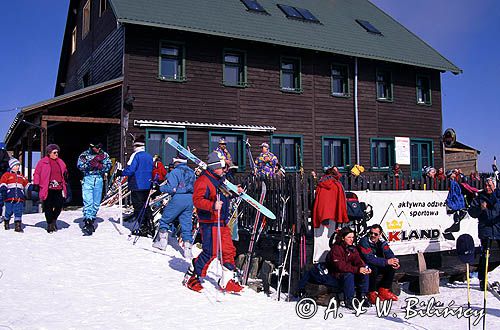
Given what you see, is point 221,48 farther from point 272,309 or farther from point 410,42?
point 272,309

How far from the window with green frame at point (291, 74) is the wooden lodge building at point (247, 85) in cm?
4

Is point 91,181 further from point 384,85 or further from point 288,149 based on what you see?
point 384,85

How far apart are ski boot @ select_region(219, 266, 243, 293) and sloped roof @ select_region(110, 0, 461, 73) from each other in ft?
32.6

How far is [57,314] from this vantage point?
17.8 feet

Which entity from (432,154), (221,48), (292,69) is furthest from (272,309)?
(432,154)

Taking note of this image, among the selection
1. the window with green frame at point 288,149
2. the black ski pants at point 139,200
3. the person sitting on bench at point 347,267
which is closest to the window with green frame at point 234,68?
the window with green frame at point 288,149

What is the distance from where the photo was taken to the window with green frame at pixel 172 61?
15.4 metres

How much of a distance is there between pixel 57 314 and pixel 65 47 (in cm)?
2179

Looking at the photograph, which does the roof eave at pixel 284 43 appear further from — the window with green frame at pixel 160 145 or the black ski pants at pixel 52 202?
the black ski pants at pixel 52 202

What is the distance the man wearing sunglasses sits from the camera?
6.84 meters

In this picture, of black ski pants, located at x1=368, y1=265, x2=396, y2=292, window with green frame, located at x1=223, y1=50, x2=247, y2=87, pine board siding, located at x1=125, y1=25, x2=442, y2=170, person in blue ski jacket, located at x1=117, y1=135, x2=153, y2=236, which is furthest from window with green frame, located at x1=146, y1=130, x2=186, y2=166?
black ski pants, located at x1=368, y1=265, x2=396, y2=292

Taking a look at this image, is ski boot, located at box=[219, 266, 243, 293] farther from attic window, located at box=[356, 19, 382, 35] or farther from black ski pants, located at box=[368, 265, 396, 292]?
attic window, located at box=[356, 19, 382, 35]

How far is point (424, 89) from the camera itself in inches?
838

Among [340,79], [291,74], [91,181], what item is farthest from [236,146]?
[91,181]
